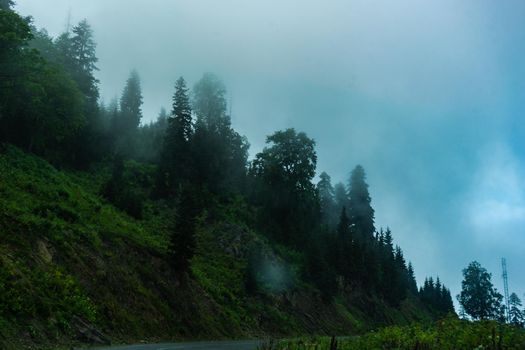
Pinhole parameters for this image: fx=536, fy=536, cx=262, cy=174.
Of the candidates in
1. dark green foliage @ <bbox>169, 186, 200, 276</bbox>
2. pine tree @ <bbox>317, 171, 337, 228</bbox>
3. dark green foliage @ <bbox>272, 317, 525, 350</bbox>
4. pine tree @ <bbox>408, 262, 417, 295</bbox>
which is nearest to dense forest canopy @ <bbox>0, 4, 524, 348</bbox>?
dark green foliage @ <bbox>169, 186, 200, 276</bbox>

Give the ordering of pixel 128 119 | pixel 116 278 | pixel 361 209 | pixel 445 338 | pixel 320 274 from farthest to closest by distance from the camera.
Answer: pixel 361 209 < pixel 128 119 < pixel 320 274 < pixel 116 278 < pixel 445 338

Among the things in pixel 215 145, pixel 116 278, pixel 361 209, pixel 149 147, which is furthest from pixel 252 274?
pixel 361 209

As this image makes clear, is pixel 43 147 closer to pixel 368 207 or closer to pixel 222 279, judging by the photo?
pixel 222 279

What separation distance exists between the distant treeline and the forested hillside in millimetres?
161

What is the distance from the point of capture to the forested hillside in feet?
76.2

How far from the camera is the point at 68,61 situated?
6169cm

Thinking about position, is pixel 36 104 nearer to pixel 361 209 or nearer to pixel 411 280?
pixel 361 209

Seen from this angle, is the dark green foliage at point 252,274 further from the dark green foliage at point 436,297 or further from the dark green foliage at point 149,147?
the dark green foliage at point 436,297

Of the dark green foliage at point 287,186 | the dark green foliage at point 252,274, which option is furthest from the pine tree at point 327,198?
the dark green foliage at point 252,274

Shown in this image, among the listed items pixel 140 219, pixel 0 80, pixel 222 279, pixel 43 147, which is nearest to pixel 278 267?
pixel 222 279

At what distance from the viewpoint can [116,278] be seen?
2709 cm

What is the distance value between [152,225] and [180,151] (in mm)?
16271

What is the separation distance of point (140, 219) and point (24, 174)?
12.4m

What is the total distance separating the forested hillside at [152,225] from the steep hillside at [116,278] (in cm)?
10
